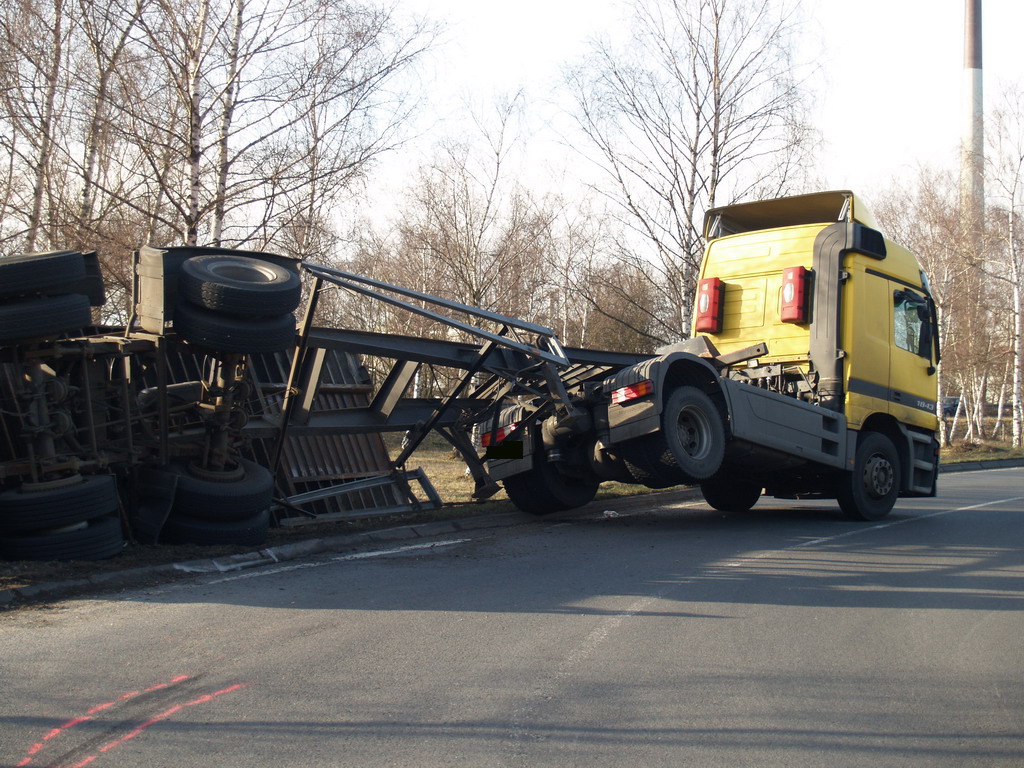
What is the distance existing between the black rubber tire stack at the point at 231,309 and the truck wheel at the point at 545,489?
393cm

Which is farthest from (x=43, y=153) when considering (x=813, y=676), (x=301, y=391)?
(x=813, y=676)

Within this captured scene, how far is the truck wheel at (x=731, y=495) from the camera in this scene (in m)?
12.6

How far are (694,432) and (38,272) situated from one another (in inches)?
252

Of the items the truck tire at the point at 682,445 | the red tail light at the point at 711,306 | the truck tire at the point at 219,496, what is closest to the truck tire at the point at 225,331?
the truck tire at the point at 219,496

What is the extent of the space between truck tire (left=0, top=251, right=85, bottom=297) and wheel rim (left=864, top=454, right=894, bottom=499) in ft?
29.8

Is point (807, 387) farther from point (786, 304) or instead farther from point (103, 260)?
point (103, 260)

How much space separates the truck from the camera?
23.5ft

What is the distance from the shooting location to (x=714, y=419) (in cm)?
993

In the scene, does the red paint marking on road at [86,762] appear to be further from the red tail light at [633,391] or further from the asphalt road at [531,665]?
the red tail light at [633,391]

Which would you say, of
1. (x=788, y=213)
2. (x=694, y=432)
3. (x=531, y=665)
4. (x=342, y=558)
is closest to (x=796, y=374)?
(x=694, y=432)

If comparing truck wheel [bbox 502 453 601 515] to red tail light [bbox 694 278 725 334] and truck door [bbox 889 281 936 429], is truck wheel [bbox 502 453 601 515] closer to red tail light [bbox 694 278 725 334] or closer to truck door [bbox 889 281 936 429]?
red tail light [bbox 694 278 725 334]

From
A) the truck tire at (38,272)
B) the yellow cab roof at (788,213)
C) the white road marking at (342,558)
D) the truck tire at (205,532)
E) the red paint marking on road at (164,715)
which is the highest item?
the yellow cab roof at (788,213)

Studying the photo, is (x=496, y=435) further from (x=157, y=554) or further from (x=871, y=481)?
(x=871, y=481)

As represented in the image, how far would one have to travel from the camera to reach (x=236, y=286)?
25.0 ft
